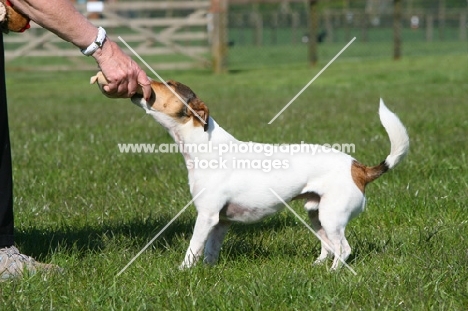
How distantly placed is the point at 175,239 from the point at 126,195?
1.16 meters

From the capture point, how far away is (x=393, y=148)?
13.7 feet

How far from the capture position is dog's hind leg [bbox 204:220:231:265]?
414cm

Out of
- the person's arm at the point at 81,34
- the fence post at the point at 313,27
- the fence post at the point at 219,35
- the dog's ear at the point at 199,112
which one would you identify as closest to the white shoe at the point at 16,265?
the person's arm at the point at 81,34

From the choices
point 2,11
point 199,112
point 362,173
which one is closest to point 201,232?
point 199,112

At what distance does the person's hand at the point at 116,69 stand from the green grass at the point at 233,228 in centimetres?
92

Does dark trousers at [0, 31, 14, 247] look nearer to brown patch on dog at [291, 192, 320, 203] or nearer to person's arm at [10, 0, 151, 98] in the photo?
person's arm at [10, 0, 151, 98]

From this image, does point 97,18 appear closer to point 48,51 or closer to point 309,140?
point 48,51

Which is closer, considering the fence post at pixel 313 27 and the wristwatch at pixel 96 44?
the wristwatch at pixel 96 44

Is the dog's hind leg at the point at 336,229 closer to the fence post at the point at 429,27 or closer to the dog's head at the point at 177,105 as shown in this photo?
the dog's head at the point at 177,105

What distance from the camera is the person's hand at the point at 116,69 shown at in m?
3.67

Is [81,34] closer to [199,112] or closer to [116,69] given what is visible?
[116,69]

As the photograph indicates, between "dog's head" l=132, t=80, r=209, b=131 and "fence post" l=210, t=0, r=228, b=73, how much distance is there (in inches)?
609

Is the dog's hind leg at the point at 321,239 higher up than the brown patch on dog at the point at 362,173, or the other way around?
the brown patch on dog at the point at 362,173

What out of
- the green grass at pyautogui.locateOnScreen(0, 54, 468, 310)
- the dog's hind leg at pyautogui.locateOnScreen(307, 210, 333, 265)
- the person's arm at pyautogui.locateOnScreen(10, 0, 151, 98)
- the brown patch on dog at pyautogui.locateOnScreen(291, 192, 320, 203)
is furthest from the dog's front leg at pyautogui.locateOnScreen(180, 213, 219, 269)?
the person's arm at pyautogui.locateOnScreen(10, 0, 151, 98)
